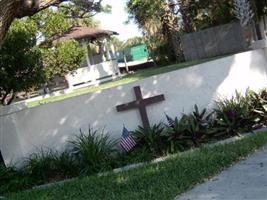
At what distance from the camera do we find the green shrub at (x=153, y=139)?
27.9 feet

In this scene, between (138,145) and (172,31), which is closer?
(138,145)

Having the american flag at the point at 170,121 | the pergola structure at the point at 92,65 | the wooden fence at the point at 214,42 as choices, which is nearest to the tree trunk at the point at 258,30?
the wooden fence at the point at 214,42

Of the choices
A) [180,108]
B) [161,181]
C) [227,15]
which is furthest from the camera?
[227,15]

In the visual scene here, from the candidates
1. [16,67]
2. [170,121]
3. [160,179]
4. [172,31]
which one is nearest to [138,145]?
[170,121]

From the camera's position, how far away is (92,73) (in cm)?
3388

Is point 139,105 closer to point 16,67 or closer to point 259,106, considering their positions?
point 259,106

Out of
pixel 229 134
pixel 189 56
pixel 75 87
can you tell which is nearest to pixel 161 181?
pixel 229 134

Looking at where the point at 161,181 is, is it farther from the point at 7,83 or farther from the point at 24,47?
the point at 24,47

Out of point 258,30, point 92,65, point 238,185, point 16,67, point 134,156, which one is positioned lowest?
point 238,185

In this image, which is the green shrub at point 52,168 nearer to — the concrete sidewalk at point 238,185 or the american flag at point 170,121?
the american flag at point 170,121

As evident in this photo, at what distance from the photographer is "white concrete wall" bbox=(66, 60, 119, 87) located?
32881 mm

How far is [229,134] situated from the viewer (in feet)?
28.8

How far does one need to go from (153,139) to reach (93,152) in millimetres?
1032

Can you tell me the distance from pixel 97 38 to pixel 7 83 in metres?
28.1
